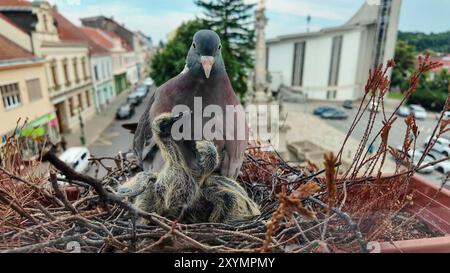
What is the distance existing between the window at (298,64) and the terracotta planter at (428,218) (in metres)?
6.21

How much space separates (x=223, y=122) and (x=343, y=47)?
6.18 m

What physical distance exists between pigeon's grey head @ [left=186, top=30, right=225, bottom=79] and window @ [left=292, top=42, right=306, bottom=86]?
256 inches

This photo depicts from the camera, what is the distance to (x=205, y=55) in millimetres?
702

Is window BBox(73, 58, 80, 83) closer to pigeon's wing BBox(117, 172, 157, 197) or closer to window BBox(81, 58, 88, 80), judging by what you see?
window BBox(81, 58, 88, 80)

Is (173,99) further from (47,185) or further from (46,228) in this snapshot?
(47,185)

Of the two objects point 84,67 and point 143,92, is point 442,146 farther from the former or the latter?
point 84,67

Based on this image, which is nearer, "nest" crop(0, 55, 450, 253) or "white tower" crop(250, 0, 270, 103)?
"nest" crop(0, 55, 450, 253)

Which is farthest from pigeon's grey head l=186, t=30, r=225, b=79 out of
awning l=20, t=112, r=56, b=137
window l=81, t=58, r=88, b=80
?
window l=81, t=58, r=88, b=80

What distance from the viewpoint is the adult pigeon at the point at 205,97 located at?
0.71 metres

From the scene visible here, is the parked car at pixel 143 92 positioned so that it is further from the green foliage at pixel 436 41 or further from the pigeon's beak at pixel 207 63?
the green foliage at pixel 436 41

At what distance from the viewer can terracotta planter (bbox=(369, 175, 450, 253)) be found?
25.1 inches

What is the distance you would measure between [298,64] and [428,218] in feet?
23.8

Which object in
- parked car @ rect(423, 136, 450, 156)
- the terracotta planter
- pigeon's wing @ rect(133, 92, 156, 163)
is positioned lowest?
the terracotta planter
